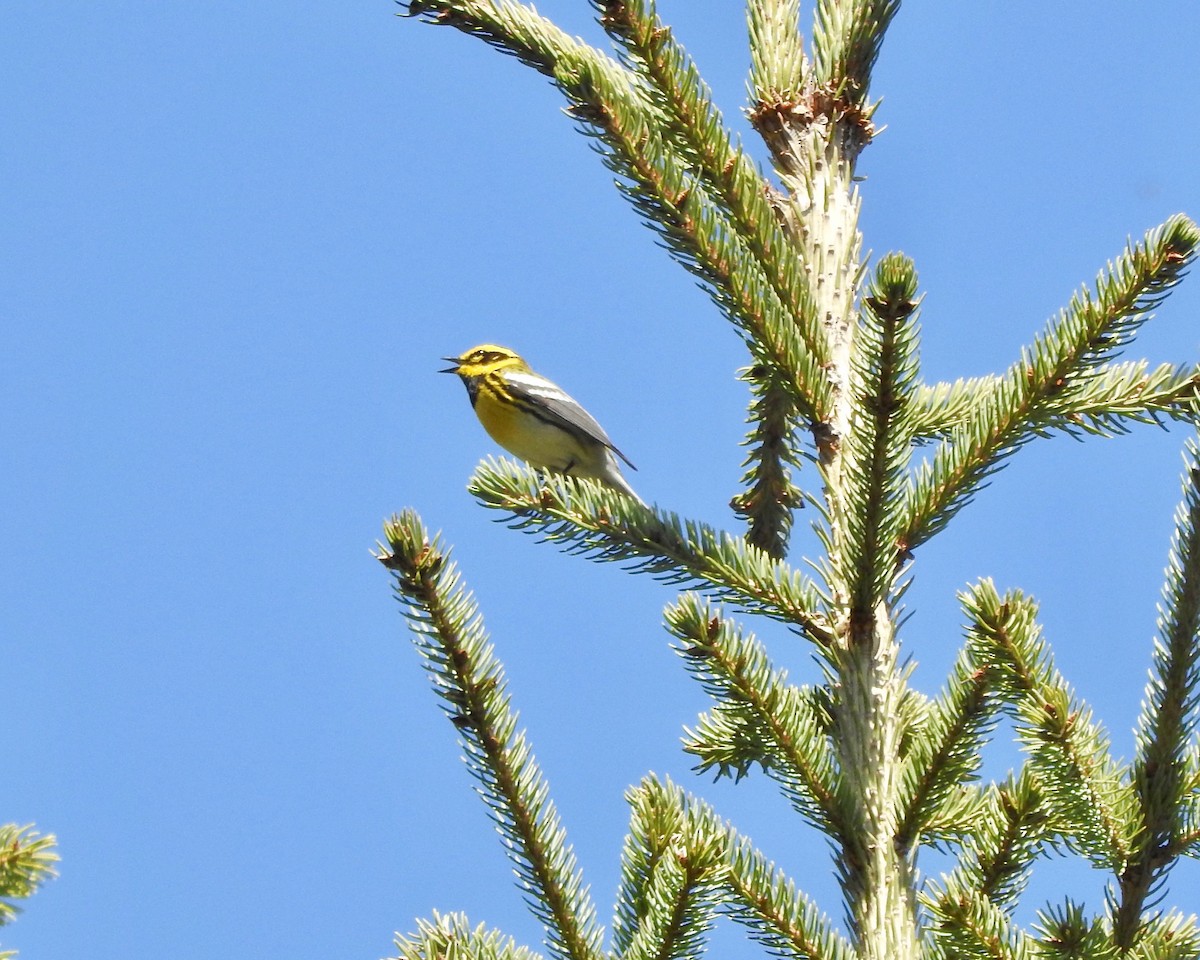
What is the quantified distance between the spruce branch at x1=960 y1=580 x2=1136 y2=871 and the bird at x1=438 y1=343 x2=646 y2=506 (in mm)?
4511

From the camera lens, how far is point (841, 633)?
108 inches

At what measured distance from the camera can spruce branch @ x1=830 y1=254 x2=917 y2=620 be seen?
236 cm

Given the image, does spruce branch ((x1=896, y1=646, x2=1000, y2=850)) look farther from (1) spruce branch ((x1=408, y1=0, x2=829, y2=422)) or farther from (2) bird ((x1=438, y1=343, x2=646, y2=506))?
(2) bird ((x1=438, y1=343, x2=646, y2=506))

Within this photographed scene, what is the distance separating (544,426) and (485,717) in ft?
16.2

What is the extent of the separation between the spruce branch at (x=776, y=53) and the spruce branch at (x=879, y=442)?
1029mm

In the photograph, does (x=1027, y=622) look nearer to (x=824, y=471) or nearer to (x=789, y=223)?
(x=824, y=471)

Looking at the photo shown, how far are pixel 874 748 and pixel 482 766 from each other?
802 millimetres

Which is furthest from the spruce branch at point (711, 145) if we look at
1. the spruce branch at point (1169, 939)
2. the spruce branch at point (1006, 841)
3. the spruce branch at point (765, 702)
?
the spruce branch at point (1169, 939)

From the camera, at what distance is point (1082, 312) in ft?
8.58

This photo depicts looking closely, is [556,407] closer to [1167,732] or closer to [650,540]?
[650,540]

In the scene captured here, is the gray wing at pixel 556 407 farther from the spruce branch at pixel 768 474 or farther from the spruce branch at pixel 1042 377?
the spruce branch at pixel 1042 377

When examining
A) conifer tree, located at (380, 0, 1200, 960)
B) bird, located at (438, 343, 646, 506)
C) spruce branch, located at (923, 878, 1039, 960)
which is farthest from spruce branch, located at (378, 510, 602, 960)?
bird, located at (438, 343, 646, 506)

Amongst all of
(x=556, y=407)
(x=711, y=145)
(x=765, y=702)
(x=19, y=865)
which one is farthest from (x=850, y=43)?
(x=556, y=407)

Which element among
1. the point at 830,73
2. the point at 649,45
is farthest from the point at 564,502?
the point at 830,73
